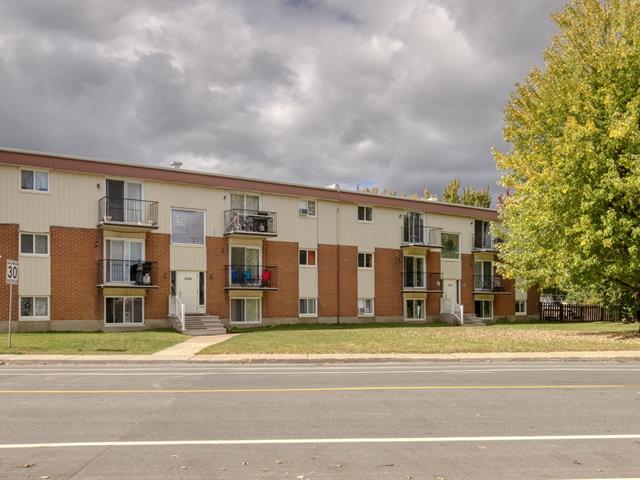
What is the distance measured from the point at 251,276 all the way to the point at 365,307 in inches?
322

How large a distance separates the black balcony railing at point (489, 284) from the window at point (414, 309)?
5229 mm

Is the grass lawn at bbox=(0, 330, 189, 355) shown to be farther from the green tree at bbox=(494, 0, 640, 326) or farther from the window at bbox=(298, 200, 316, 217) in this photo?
the green tree at bbox=(494, 0, 640, 326)

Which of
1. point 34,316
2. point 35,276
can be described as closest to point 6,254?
point 35,276

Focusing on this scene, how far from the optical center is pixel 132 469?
6.77 metres

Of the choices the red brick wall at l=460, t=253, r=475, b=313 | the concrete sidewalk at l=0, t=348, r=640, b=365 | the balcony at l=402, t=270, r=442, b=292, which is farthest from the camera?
the red brick wall at l=460, t=253, r=475, b=313

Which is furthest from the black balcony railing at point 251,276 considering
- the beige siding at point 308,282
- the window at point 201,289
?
the beige siding at point 308,282

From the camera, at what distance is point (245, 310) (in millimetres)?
35469

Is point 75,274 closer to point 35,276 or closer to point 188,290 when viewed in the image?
point 35,276

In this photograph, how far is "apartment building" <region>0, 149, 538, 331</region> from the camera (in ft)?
96.9

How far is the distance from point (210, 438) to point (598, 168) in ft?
67.1

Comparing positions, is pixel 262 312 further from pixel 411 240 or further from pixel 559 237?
pixel 559 237

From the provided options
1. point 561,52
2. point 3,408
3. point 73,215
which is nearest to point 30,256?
point 73,215

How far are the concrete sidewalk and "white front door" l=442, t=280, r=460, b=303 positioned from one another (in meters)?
23.5

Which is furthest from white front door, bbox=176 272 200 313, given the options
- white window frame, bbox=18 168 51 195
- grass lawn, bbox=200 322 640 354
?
grass lawn, bbox=200 322 640 354
